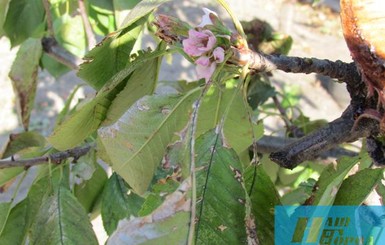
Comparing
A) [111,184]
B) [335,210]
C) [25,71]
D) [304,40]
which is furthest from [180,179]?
[304,40]

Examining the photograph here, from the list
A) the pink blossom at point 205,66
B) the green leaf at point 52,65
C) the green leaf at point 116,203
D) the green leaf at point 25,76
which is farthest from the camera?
the green leaf at point 52,65

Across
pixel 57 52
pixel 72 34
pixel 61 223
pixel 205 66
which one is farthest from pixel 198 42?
pixel 72 34

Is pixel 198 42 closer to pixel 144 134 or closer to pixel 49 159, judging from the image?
pixel 144 134

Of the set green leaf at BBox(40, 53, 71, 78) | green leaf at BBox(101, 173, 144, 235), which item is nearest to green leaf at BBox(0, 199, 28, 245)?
green leaf at BBox(101, 173, 144, 235)

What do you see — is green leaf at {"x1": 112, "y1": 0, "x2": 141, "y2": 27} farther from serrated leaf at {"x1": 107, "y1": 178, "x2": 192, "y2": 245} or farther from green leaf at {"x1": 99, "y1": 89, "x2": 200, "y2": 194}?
serrated leaf at {"x1": 107, "y1": 178, "x2": 192, "y2": 245}

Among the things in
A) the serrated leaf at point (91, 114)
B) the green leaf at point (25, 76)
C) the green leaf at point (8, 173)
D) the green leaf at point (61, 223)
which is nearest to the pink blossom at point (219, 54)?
the serrated leaf at point (91, 114)

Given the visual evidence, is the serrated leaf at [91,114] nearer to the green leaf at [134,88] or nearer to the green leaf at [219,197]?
the green leaf at [134,88]
